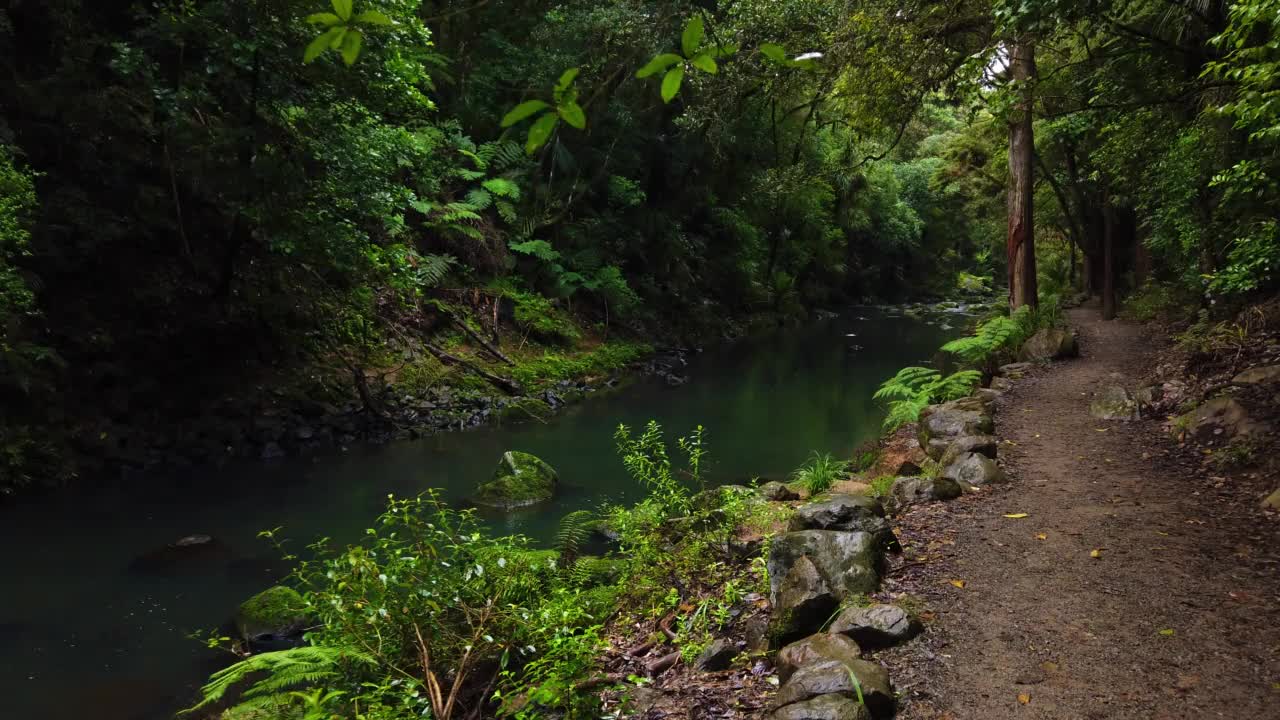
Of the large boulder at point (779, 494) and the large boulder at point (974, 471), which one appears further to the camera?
the large boulder at point (779, 494)

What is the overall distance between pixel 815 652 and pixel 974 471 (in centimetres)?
330

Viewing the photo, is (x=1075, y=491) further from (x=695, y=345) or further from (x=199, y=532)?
(x=695, y=345)

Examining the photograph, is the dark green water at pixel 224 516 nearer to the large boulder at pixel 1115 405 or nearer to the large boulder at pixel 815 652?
the large boulder at pixel 1115 405

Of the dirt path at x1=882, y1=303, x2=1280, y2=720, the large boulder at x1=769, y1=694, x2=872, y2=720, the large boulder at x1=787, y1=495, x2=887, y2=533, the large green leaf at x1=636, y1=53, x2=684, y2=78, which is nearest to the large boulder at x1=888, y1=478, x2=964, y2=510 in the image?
the dirt path at x1=882, y1=303, x2=1280, y2=720

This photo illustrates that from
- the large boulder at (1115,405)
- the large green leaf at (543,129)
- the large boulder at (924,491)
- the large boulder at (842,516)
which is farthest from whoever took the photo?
the large boulder at (1115,405)

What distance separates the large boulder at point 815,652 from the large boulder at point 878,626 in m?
0.06

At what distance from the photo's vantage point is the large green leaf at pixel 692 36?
3.68 ft

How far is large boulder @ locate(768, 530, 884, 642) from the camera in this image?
3756 millimetres

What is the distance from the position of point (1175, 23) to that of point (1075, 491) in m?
6.21

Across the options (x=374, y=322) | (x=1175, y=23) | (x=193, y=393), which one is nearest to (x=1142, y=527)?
(x=1175, y=23)

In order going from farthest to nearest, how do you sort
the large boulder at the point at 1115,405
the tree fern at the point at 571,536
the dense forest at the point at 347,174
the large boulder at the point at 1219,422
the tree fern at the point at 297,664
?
the dense forest at the point at 347,174 < the large boulder at the point at 1115,405 < the tree fern at the point at 571,536 < the large boulder at the point at 1219,422 < the tree fern at the point at 297,664

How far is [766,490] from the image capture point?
7.56 m

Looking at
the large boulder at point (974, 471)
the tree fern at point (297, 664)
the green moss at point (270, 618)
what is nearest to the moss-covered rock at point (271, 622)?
the green moss at point (270, 618)

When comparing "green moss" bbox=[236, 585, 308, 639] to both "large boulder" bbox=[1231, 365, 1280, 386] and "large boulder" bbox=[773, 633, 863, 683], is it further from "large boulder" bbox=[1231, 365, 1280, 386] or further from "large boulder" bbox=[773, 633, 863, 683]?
"large boulder" bbox=[1231, 365, 1280, 386]
